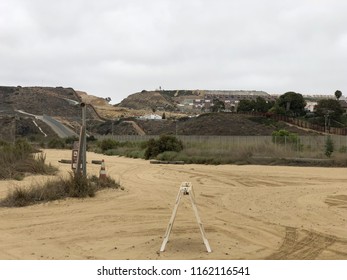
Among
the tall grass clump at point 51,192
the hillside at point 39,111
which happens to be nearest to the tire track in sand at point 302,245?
the tall grass clump at point 51,192

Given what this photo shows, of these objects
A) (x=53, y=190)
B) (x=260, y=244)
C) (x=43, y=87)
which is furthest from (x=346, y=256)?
(x=43, y=87)

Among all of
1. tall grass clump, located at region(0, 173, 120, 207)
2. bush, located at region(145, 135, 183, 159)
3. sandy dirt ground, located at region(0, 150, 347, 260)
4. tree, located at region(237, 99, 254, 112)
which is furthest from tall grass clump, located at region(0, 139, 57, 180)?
tree, located at region(237, 99, 254, 112)

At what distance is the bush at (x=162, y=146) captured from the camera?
4666cm

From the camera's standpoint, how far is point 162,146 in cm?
4747

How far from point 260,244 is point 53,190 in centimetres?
753

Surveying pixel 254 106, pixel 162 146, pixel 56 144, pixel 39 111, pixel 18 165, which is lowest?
pixel 56 144

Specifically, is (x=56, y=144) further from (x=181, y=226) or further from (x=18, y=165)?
(x=181, y=226)

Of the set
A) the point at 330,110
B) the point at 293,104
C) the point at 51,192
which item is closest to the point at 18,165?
the point at 51,192

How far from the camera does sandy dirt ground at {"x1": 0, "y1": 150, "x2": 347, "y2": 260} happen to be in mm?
8828

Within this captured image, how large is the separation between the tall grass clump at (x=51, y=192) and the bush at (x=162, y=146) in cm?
2974

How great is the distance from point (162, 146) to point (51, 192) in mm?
32694

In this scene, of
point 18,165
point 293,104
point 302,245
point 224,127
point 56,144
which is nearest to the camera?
point 302,245

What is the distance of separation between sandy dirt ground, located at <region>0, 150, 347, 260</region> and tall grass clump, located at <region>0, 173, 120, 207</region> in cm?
41

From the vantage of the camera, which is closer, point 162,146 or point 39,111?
point 162,146
